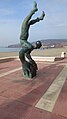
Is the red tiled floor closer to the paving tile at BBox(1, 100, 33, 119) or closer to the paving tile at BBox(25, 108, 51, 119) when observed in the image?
the paving tile at BBox(1, 100, 33, 119)

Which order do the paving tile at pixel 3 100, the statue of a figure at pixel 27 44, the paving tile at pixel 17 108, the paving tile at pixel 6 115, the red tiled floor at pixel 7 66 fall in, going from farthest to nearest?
the red tiled floor at pixel 7 66 → the statue of a figure at pixel 27 44 → the paving tile at pixel 3 100 → the paving tile at pixel 17 108 → the paving tile at pixel 6 115

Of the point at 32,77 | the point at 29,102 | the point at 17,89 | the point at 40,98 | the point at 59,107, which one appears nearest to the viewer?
the point at 59,107

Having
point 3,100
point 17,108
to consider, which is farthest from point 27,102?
point 3,100

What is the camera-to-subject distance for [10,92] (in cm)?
436

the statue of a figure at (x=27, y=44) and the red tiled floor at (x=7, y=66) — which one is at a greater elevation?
the statue of a figure at (x=27, y=44)

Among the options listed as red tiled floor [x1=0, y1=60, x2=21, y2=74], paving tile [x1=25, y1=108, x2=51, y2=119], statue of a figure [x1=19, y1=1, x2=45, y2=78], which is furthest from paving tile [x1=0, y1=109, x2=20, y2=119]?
red tiled floor [x1=0, y1=60, x2=21, y2=74]

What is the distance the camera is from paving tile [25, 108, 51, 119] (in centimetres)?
295

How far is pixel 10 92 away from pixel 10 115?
1363 mm

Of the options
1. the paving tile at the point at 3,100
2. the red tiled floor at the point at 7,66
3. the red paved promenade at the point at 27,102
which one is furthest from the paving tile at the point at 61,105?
the red tiled floor at the point at 7,66

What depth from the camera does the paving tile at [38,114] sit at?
9.68 ft

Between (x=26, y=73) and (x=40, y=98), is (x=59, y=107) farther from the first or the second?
(x=26, y=73)

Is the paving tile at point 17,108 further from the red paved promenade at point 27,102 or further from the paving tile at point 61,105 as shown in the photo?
the paving tile at point 61,105

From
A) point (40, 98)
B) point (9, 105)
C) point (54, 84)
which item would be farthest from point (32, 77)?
point (9, 105)

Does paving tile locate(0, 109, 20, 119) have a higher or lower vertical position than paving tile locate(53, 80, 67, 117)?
higher
